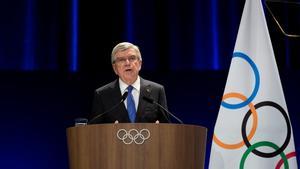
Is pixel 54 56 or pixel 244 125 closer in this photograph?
pixel 244 125

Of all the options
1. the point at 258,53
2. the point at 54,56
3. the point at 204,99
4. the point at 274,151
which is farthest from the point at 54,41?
the point at 274,151

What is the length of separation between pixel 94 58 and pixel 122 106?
1.37 metres

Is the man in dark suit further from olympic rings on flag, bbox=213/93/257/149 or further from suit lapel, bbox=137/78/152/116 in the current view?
olympic rings on flag, bbox=213/93/257/149

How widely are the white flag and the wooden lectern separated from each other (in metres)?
0.89

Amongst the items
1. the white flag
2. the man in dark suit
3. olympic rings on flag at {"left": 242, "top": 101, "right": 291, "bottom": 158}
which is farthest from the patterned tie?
olympic rings on flag at {"left": 242, "top": 101, "right": 291, "bottom": 158}

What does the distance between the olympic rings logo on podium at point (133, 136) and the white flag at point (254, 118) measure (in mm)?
1044

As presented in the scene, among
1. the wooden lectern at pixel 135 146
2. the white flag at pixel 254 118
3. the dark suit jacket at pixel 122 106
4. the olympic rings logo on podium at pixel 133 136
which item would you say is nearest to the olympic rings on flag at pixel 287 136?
the white flag at pixel 254 118

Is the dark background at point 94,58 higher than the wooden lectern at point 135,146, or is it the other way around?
the dark background at point 94,58

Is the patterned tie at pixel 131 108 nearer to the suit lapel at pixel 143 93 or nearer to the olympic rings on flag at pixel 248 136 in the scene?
the suit lapel at pixel 143 93

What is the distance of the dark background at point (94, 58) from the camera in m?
4.06

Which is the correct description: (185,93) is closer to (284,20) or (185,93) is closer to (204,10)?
(204,10)

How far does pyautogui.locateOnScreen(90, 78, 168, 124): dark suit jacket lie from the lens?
3.04 m

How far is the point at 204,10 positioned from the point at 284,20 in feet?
2.36

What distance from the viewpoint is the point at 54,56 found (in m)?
4.36
